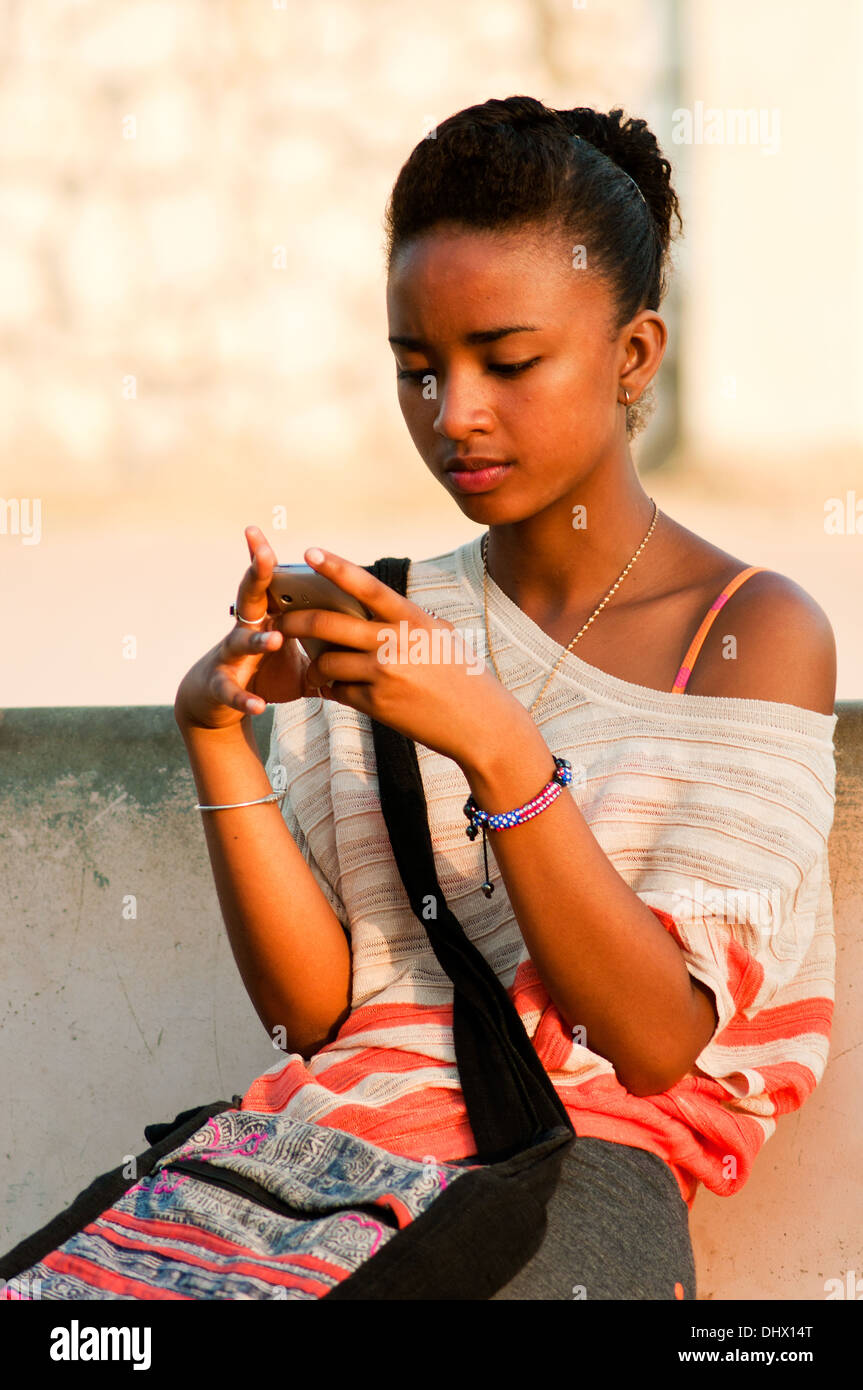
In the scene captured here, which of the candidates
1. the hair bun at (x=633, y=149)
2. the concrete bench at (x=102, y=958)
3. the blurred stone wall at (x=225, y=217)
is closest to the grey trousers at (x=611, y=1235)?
the concrete bench at (x=102, y=958)

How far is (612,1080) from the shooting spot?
182 centimetres

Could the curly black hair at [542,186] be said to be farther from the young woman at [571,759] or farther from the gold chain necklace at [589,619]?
the gold chain necklace at [589,619]

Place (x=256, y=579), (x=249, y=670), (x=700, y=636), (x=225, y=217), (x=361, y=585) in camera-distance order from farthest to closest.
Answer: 1. (x=225, y=217)
2. (x=700, y=636)
3. (x=249, y=670)
4. (x=256, y=579)
5. (x=361, y=585)

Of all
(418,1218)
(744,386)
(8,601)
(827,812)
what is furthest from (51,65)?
(418,1218)

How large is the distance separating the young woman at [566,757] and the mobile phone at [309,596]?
0.9 inches

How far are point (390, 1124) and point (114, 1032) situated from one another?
879 millimetres

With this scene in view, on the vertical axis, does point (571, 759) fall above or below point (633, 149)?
below

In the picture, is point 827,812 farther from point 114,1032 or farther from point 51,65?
point 51,65

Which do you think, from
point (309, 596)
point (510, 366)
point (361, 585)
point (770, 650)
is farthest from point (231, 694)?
point (770, 650)

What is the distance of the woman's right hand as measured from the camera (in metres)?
1.75

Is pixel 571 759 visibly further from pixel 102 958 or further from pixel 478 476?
pixel 102 958

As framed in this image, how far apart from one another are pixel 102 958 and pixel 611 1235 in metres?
1.16

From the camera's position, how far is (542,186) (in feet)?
6.49

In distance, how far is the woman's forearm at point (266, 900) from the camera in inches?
77.9
